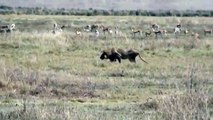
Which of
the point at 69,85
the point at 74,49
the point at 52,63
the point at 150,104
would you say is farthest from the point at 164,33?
the point at 150,104

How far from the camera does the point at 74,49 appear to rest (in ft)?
114

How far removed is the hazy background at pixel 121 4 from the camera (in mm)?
121312

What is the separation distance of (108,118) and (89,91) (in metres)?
5.92

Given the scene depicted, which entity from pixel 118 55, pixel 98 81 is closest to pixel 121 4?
pixel 118 55

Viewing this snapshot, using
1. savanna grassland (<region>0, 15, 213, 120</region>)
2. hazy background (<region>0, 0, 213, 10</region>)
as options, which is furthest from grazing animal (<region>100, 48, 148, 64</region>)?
hazy background (<region>0, 0, 213, 10</region>)

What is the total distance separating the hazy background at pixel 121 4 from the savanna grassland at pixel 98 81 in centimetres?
8292

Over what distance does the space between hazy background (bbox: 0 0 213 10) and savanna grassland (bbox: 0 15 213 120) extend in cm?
8292

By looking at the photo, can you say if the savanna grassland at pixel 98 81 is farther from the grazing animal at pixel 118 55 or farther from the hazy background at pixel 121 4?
the hazy background at pixel 121 4

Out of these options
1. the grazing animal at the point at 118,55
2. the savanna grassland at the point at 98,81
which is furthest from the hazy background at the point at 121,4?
the grazing animal at the point at 118,55

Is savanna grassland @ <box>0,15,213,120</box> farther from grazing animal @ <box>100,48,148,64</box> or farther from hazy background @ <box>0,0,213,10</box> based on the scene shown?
hazy background @ <box>0,0,213,10</box>

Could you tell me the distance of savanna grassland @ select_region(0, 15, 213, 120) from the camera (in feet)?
42.9

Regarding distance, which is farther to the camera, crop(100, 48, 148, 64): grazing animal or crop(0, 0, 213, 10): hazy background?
crop(0, 0, 213, 10): hazy background

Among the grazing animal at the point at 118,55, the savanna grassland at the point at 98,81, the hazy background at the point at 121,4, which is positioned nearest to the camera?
the savanna grassland at the point at 98,81

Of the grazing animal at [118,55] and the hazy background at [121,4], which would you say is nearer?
the grazing animal at [118,55]
